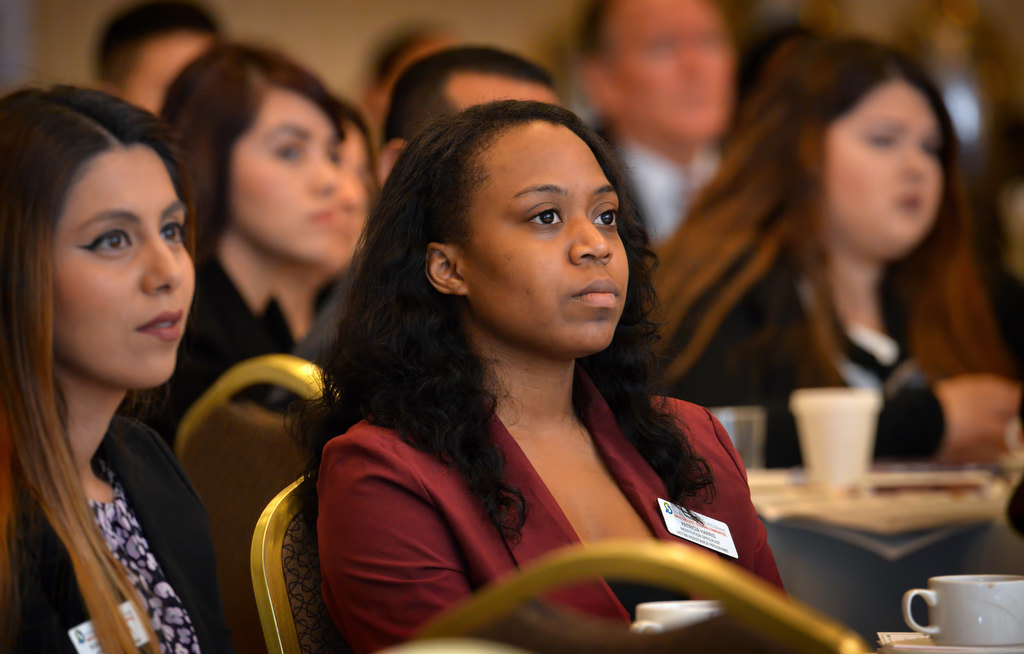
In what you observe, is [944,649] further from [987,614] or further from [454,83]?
[454,83]

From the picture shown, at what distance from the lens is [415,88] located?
251cm

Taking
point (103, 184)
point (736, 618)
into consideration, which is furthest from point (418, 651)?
point (103, 184)

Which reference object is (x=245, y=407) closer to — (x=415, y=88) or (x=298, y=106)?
(x=415, y=88)

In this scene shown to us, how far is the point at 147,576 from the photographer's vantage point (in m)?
1.54

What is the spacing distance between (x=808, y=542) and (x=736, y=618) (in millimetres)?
1446

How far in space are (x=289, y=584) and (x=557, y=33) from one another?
20.5ft

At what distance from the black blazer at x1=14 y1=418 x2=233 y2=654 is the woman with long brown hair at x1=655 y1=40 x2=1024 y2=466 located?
1.51 metres

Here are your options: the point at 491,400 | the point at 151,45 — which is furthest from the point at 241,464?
the point at 151,45

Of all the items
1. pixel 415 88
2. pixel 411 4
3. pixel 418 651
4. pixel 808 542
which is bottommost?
pixel 808 542

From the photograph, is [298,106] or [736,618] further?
[298,106]

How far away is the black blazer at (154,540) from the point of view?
1344 millimetres

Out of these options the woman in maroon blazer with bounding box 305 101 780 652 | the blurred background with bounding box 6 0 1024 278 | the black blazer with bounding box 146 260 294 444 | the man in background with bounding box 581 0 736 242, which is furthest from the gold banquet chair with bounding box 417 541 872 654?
the blurred background with bounding box 6 0 1024 278

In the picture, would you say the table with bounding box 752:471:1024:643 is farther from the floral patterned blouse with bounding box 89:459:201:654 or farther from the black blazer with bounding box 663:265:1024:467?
the floral patterned blouse with bounding box 89:459:201:654

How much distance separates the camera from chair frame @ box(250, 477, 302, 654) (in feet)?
4.39
